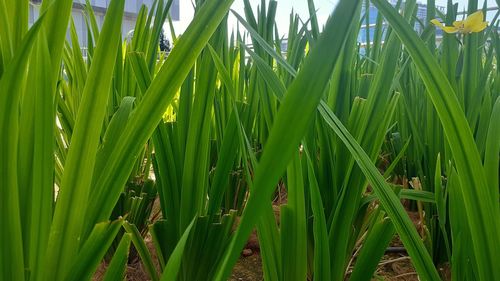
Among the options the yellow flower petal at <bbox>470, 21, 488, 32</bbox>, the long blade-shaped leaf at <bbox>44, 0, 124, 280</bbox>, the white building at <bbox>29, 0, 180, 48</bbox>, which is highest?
the white building at <bbox>29, 0, 180, 48</bbox>

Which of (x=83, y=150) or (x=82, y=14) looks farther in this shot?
(x=82, y=14)

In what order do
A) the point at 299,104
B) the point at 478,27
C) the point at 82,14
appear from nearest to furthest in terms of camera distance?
the point at 299,104, the point at 478,27, the point at 82,14

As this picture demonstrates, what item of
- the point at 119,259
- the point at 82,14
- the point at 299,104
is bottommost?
the point at 119,259

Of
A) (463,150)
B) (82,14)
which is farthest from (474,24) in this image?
(82,14)

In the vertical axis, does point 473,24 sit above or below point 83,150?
above

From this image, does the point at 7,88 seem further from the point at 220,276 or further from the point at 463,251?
the point at 463,251

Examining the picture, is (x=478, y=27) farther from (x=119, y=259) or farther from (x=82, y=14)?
(x=82, y=14)

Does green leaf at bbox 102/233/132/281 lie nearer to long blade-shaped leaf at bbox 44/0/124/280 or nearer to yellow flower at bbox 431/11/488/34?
long blade-shaped leaf at bbox 44/0/124/280

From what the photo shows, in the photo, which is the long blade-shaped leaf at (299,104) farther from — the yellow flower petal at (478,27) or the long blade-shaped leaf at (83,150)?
the yellow flower petal at (478,27)

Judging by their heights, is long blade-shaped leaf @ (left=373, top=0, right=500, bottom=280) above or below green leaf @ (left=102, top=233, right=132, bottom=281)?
above

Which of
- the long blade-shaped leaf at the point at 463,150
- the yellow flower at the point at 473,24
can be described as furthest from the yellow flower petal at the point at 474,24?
the long blade-shaped leaf at the point at 463,150

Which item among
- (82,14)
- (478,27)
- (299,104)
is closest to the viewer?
(299,104)

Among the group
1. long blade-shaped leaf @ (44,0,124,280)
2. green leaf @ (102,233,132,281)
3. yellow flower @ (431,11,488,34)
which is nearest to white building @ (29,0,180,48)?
long blade-shaped leaf @ (44,0,124,280)
